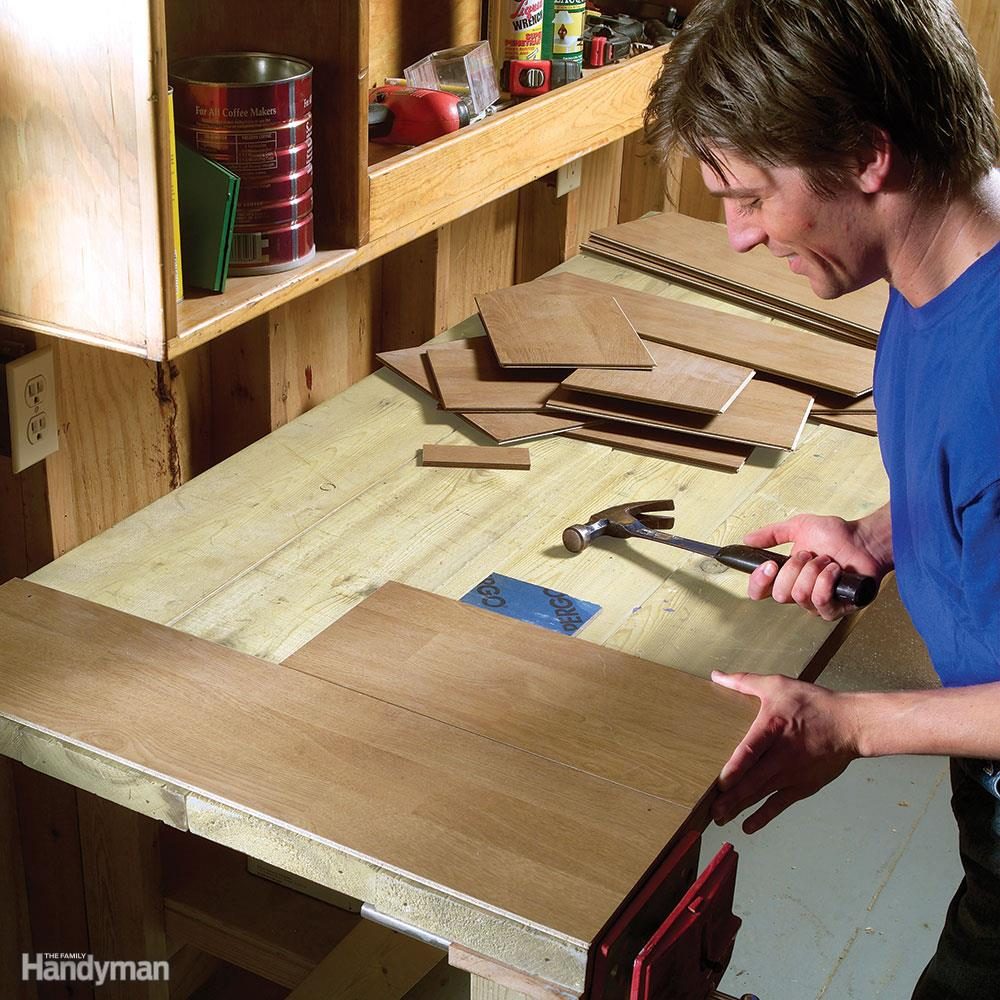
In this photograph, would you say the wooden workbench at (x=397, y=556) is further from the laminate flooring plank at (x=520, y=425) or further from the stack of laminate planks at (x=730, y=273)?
the stack of laminate planks at (x=730, y=273)

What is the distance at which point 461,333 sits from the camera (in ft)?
7.04

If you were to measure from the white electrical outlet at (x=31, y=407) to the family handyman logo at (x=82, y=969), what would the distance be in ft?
2.80

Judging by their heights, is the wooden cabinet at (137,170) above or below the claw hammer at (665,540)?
above

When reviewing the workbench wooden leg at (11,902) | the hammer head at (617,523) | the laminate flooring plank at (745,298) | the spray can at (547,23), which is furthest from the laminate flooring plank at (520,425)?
the workbench wooden leg at (11,902)

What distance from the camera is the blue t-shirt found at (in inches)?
44.4

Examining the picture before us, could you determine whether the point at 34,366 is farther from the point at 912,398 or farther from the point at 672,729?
the point at 912,398

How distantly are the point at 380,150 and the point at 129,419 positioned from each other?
0.52m

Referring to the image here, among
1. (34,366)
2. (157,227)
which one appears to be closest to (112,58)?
(157,227)

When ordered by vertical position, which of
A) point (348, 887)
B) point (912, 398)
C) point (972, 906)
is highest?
point (912, 398)

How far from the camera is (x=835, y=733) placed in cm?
122

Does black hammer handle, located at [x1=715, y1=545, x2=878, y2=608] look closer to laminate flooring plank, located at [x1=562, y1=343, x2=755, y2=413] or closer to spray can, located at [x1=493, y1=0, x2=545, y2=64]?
laminate flooring plank, located at [x1=562, y1=343, x2=755, y2=413]

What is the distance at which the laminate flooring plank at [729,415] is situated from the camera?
1813 mm

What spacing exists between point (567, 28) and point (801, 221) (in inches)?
41.8

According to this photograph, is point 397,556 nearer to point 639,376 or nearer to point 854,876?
point 639,376
